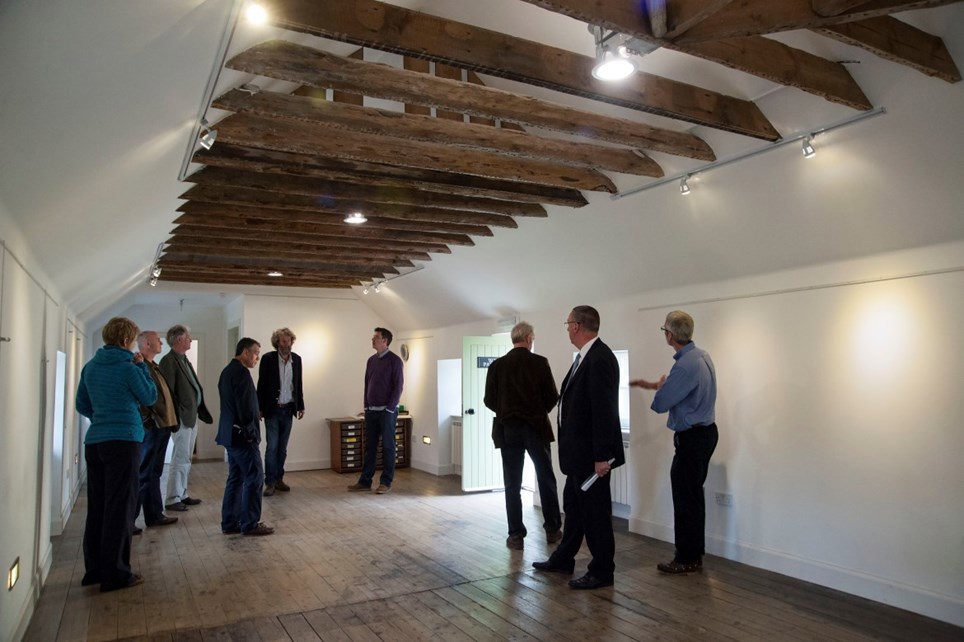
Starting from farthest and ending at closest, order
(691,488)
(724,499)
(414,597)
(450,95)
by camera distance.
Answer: (724,499)
(691,488)
(414,597)
(450,95)

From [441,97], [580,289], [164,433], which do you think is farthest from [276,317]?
[441,97]

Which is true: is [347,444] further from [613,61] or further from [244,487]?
[613,61]

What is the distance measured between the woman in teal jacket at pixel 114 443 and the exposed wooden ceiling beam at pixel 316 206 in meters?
1.34

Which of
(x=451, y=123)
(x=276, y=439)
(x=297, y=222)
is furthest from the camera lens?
(x=276, y=439)

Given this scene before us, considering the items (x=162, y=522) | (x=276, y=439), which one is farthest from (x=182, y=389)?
(x=276, y=439)

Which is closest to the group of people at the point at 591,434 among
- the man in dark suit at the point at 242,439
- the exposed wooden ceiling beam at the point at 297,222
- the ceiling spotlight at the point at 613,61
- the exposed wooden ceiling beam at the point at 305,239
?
the exposed wooden ceiling beam at the point at 297,222

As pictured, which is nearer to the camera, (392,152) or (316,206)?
(392,152)

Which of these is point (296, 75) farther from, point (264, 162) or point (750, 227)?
point (750, 227)

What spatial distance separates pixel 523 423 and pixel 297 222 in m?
2.87

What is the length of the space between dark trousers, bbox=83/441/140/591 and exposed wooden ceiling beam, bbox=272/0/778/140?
8.80ft

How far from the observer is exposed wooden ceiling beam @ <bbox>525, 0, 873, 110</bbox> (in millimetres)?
2350

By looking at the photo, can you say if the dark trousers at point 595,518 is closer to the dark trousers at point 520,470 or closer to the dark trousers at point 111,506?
the dark trousers at point 520,470

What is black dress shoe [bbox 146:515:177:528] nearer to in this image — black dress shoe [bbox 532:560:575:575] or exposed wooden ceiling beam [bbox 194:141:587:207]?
exposed wooden ceiling beam [bbox 194:141:587:207]

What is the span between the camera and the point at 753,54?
2.86 meters
